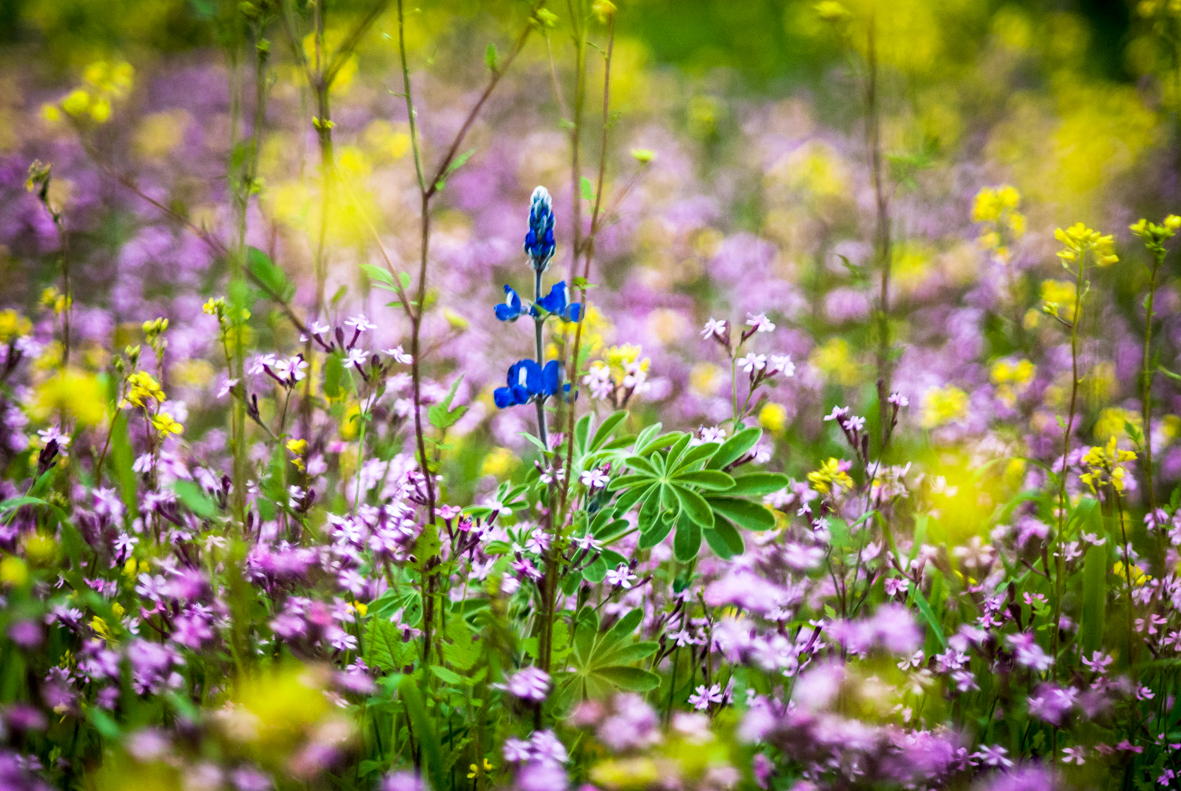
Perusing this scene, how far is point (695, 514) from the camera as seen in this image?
1833 millimetres

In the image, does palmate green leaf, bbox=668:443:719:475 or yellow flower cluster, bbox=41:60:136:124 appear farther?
yellow flower cluster, bbox=41:60:136:124

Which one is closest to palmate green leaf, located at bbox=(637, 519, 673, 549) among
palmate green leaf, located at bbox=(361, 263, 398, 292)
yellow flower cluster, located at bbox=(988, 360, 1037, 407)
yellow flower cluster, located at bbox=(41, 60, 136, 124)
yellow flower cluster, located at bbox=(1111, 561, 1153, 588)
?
palmate green leaf, located at bbox=(361, 263, 398, 292)

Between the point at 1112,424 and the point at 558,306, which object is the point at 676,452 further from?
the point at 1112,424

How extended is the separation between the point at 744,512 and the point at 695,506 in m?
0.14

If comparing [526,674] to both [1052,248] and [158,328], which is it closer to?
[158,328]

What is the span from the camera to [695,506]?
186 cm

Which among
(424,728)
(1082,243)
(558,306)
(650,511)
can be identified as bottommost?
(424,728)

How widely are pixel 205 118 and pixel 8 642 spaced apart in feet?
33.6

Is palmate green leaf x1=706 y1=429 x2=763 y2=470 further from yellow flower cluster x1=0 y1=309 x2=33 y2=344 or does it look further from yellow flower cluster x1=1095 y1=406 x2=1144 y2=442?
yellow flower cluster x1=0 y1=309 x2=33 y2=344

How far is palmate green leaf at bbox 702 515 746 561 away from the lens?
1.86 metres

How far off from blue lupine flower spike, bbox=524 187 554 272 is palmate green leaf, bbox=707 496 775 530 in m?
0.77

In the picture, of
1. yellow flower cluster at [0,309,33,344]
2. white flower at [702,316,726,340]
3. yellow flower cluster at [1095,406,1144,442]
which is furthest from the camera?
yellow flower cluster at [1095,406,1144,442]

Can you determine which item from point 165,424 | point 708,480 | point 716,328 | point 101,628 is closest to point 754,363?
point 716,328

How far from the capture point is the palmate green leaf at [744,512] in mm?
1855
